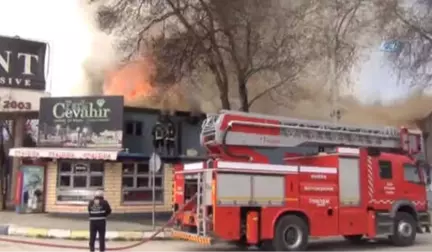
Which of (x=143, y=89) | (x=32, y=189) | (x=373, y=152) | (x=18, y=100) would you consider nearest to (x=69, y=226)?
(x=32, y=189)

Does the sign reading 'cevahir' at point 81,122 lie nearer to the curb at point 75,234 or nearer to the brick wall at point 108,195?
the brick wall at point 108,195

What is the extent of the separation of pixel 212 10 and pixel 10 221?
10.0 m

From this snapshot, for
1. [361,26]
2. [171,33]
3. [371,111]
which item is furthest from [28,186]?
[371,111]

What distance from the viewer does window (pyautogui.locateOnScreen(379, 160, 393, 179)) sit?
14.1 metres

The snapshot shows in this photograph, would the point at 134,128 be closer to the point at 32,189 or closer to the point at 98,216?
the point at 32,189

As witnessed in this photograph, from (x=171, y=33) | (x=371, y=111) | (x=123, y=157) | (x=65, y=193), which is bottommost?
(x=65, y=193)

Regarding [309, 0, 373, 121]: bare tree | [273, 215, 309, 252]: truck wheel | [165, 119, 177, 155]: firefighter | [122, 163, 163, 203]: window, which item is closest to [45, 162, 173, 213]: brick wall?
[122, 163, 163, 203]: window

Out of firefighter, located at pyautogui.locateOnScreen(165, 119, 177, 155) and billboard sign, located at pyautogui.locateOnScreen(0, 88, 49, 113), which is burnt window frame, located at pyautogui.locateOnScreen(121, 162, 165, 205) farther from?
billboard sign, located at pyautogui.locateOnScreen(0, 88, 49, 113)

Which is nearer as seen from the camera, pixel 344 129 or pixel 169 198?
pixel 344 129

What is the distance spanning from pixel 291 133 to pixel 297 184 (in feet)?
5.28

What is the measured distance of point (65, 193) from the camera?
69.1ft

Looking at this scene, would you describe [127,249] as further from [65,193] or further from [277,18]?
[277,18]

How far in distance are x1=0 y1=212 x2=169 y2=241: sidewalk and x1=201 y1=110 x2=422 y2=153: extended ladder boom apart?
4530 mm

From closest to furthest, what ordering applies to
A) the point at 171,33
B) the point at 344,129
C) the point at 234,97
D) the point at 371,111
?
the point at 344,129, the point at 171,33, the point at 234,97, the point at 371,111
